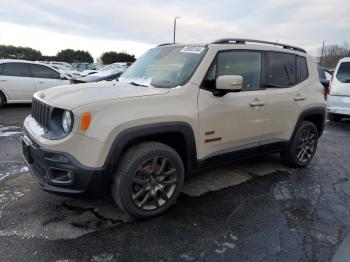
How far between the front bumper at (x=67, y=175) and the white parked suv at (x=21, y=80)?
25.9 feet

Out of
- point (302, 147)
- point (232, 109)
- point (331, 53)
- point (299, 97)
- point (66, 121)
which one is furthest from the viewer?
point (331, 53)

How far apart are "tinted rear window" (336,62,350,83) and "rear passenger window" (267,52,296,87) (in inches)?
194

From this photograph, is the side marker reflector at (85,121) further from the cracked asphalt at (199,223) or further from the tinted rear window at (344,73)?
the tinted rear window at (344,73)

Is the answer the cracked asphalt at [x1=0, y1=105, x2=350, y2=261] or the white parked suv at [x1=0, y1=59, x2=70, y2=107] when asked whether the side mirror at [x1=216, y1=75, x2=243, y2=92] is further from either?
the white parked suv at [x1=0, y1=59, x2=70, y2=107]

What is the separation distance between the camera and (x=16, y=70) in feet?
33.6

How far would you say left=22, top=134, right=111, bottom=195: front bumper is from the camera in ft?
9.62

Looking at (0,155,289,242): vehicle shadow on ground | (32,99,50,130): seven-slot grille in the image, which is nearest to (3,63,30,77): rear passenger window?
(0,155,289,242): vehicle shadow on ground

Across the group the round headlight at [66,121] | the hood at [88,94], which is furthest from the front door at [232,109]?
the round headlight at [66,121]

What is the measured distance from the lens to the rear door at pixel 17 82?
9.98 m

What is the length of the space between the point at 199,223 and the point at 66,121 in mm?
1631

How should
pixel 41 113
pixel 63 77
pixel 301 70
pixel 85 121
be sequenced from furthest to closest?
pixel 63 77 → pixel 301 70 → pixel 41 113 → pixel 85 121

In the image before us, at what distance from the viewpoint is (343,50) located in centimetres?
4847

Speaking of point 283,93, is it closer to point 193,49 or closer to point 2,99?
point 193,49

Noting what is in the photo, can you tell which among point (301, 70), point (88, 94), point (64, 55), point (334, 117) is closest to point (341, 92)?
point (334, 117)
